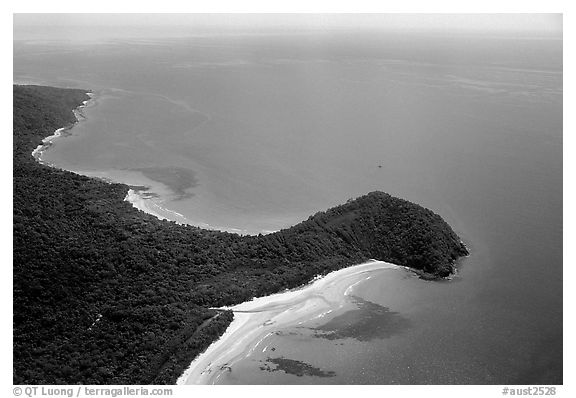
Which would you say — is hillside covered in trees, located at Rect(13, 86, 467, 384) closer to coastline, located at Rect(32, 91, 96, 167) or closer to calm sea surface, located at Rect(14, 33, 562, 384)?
calm sea surface, located at Rect(14, 33, 562, 384)

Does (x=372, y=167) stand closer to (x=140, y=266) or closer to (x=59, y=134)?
(x=140, y=266)

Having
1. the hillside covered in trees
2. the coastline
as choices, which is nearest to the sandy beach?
the hillside covered in trees

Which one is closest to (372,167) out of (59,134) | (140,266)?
(140,266)

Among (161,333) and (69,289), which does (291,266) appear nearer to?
(161,333)

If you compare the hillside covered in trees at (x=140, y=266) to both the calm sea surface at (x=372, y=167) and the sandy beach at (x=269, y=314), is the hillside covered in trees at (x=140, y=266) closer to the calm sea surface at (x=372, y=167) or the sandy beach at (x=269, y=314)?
the sandy beach at (x=269, y=314)

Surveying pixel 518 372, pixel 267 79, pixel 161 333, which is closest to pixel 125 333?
pixel 161 333

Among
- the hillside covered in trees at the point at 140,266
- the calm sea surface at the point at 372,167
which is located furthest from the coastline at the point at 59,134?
the hillside covered in trees at the point at 140,266
